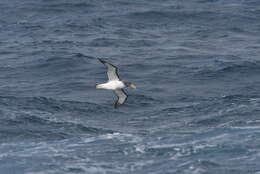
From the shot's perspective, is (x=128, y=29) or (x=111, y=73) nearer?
(x=111, y=73)

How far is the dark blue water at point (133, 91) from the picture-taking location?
52.1m

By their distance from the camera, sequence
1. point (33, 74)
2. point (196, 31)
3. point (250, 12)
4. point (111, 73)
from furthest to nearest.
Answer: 1. point (250, 12)
2. point (196, 31)
3. point (33, 74)
4. point (111, 73)

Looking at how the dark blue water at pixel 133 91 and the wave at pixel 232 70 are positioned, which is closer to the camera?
the dark blue water at pixel 133 91

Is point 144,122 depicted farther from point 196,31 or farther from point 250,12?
point 250,12

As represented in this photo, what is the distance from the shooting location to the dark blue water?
52.1 m

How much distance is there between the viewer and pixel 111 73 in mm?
49750

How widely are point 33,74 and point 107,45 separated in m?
11.5

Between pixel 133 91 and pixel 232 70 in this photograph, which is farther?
pixel 232 70

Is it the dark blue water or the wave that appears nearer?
the dark blue water

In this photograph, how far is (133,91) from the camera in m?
65.8

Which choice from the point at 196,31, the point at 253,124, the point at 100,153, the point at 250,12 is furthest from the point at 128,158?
the point at 250,12

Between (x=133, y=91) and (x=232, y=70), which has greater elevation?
(x=133, y=91)

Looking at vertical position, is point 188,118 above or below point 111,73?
below

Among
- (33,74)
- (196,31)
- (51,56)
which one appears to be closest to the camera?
(33,74)
